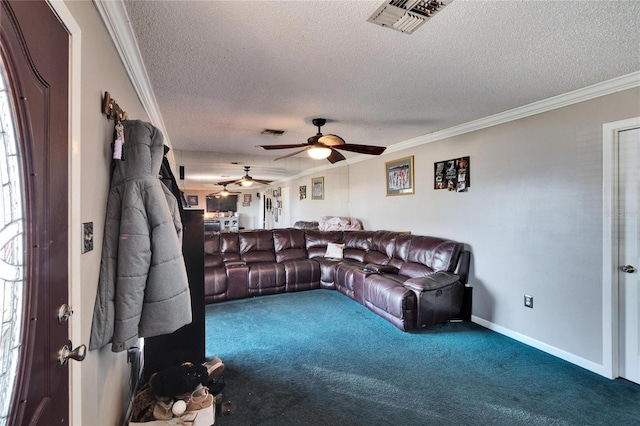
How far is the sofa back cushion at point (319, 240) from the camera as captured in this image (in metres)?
5.31

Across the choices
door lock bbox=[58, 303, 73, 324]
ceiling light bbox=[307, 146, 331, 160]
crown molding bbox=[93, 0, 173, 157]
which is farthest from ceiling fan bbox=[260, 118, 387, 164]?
door lock bbox=[58, 303, 73, 324]

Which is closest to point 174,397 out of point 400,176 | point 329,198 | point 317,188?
point 400,176

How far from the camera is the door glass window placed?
2.18 ft

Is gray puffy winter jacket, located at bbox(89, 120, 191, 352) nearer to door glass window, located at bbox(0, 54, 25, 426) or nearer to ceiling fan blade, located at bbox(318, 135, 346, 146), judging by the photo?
door glass window, located at bbox(0, 54, 25, 426)


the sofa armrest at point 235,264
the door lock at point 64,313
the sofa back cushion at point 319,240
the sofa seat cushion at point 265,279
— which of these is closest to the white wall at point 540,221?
the sofa back cushion at point 319,240

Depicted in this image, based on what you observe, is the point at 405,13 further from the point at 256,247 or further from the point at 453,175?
the point at 256,247

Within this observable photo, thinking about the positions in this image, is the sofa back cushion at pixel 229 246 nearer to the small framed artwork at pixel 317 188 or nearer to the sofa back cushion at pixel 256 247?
the sofa back cushion at pixel 256 247

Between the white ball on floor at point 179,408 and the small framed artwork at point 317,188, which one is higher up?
the small framed artwork at point 317,188

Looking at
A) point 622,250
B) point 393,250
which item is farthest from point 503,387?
point 393,250

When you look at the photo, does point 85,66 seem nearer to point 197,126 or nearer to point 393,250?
point 197,126

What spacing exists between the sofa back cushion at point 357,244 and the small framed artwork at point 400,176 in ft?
2.72

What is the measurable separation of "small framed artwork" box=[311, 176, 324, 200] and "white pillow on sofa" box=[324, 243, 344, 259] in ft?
4.21

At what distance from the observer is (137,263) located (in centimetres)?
134

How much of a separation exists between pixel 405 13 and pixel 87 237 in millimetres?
1786
